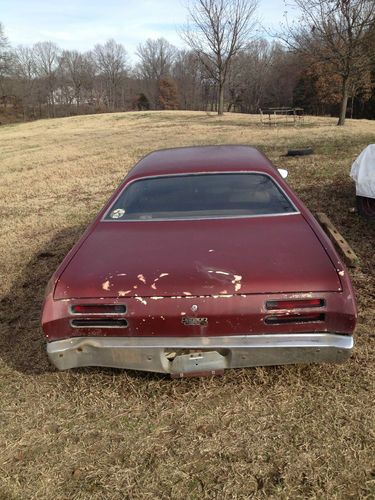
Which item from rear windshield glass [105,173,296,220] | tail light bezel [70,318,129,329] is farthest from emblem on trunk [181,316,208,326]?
rear windshield glass [105,173,296,220]

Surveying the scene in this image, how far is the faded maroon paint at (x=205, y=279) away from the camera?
2.23 metres

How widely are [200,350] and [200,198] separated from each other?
1278mm

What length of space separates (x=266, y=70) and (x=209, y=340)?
64.2 m

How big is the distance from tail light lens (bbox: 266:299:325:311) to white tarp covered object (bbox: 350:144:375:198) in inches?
134

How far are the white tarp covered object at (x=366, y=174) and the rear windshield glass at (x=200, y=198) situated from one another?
2380 mm

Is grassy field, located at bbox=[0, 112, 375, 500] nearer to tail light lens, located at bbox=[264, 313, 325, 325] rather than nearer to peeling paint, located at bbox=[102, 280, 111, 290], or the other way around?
tail light lens, located at bbox=[264, 313, 325, 325]

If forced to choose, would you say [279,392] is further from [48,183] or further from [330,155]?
[48,183]

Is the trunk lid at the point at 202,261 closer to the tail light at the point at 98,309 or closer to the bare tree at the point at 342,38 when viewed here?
the tail light at the point at 98,309

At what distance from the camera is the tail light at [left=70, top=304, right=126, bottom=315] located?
228cm

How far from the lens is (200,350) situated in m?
2.35

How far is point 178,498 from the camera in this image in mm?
1963

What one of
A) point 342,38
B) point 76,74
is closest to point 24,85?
point 76,74

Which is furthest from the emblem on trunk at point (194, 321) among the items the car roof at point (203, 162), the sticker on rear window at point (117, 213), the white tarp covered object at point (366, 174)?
the white tarp covered object at point (366, 174)

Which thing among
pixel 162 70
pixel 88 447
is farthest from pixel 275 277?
pixel 162 70
